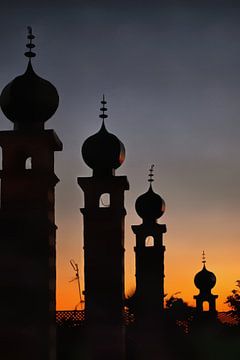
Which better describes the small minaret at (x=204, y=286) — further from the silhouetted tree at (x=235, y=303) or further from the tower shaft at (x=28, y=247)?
the tower shaft at (x=28, y=247)

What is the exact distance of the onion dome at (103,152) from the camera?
67.9 ft

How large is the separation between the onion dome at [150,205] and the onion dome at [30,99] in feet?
38.4

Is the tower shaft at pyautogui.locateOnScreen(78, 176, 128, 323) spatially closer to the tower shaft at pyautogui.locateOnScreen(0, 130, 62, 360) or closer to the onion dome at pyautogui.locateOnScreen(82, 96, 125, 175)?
the onion dome at pyautogui.locateOnScreen(82, 96, 125, 175)

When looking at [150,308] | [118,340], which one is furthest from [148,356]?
[118,340]

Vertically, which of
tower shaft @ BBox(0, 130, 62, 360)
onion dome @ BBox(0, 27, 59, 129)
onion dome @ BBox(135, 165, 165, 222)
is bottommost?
tower shaft @ BBox(0, 130, 62, 360)

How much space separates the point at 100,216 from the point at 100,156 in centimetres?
123

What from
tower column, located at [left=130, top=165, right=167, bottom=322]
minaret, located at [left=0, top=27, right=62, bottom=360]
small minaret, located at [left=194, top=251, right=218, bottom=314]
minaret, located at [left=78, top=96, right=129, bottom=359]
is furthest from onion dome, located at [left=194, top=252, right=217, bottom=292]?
minaret, located at [left=0, top=27, right=62, bottom=360]

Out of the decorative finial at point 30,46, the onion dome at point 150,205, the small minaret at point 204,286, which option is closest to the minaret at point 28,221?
the decorative finial at point 30,46

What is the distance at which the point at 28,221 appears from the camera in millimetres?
15656

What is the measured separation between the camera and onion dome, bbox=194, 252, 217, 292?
124 feet

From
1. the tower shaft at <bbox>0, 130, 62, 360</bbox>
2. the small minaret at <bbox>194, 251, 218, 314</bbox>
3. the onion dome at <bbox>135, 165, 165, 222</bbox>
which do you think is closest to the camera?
the tower shaft at <bbox>0, 130, 62, 360</bbox>

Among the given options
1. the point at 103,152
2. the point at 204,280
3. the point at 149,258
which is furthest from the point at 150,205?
the point at 204,280

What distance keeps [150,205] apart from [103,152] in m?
7.38

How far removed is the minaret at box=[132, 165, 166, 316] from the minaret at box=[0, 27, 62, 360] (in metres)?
11.7
